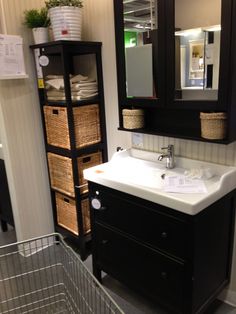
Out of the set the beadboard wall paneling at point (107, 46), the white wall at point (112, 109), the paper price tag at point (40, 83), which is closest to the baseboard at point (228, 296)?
the white wall at point (112, 109)

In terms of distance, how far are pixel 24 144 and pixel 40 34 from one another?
2.77 feet

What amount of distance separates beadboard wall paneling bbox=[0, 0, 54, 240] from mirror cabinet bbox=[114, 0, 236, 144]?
773 millimetres

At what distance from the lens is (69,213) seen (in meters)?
2.51

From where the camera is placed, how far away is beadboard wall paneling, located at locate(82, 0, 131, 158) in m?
2.15

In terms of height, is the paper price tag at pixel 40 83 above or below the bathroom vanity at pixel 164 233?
above

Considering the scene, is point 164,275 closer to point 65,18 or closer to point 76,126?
point 76,126

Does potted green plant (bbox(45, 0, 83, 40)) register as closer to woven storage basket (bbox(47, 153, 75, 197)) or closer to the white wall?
the white wall

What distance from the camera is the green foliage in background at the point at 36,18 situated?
2.16 meters

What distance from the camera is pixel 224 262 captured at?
6.04 ft

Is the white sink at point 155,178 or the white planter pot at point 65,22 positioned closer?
the white sink at point 155,178

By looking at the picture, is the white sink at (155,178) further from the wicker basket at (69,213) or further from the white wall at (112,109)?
the wicker basket at (69,213)

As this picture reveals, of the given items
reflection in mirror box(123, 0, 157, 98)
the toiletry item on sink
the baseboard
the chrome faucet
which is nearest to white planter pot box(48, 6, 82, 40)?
reflection in mirror box(123, 0, 157, 98)

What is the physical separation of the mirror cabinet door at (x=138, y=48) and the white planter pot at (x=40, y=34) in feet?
1.97

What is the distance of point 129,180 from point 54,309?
865 millimetres
